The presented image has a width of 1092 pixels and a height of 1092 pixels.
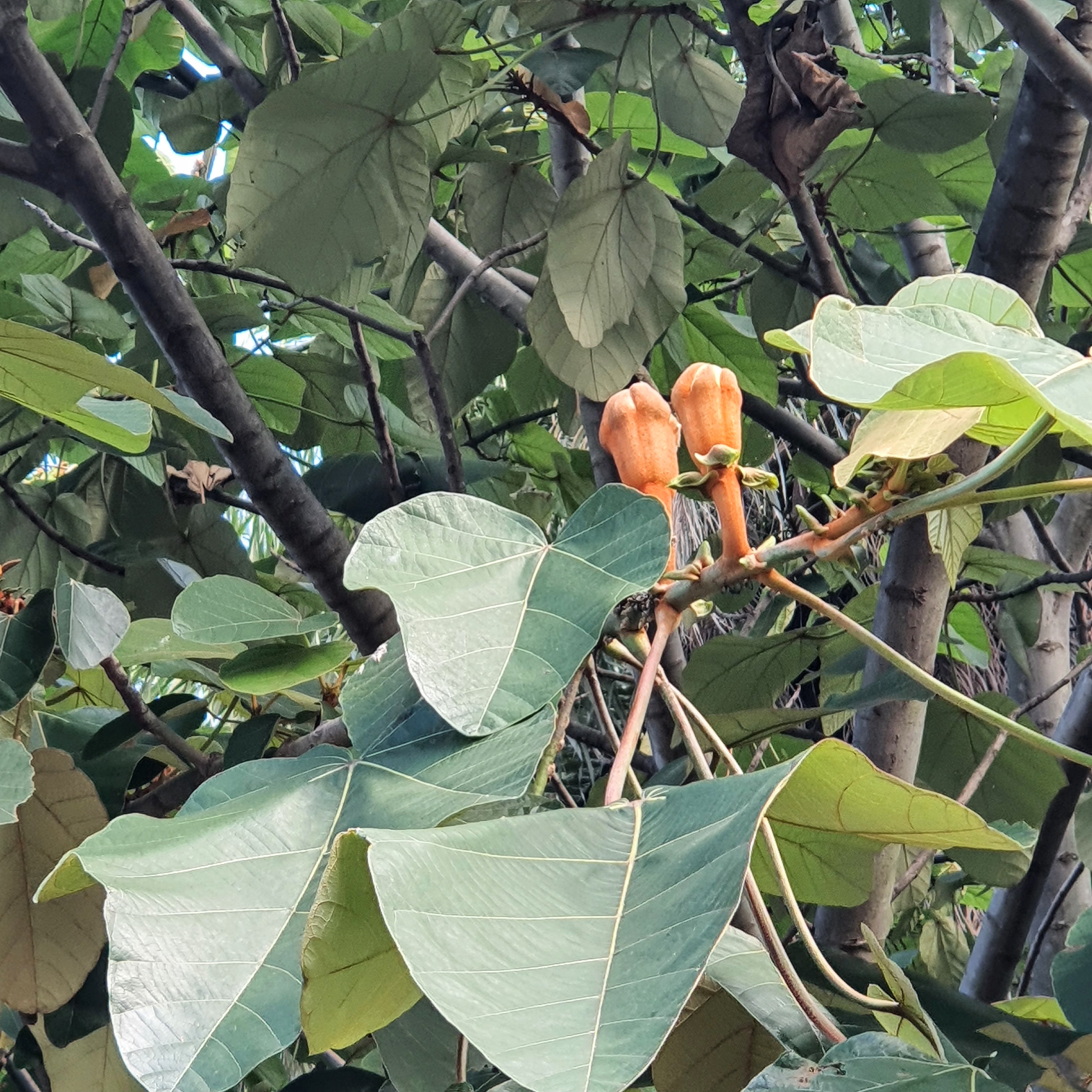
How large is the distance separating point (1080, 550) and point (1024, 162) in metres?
0.61

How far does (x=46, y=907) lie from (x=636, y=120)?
70 cm

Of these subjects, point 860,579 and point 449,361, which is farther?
point 860,579

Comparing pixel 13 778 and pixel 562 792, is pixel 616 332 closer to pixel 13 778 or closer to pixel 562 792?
pixel 562 792

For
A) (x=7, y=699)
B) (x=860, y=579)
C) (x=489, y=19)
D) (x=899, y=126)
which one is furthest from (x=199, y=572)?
(x=860, y=579)

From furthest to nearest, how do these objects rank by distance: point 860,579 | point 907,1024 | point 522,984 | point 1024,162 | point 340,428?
point 860,579 < point 340,428 < point 1024,162 < point 907,1024 < point 522,984

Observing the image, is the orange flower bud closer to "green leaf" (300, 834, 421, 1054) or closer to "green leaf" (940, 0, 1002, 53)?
"green leaf" (300, 834, 421, 1054)

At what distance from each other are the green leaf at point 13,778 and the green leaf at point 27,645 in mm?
120

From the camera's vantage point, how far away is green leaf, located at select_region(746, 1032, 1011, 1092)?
9.6 inches

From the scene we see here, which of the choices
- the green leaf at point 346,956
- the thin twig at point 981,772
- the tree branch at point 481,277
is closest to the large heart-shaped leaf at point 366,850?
the green leaf at point 346,956

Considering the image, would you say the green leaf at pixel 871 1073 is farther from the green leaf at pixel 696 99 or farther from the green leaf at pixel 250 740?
the green leaf at pixel 696 99

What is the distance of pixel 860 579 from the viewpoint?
2.12 metres

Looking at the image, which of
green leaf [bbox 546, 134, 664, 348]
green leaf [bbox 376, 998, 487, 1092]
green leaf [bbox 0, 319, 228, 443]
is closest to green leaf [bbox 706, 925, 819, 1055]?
green leaf [bbox 376, 998, 487, 1092]

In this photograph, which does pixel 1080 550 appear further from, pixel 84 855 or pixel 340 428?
pixel 84 855

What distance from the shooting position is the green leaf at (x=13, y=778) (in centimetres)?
32
